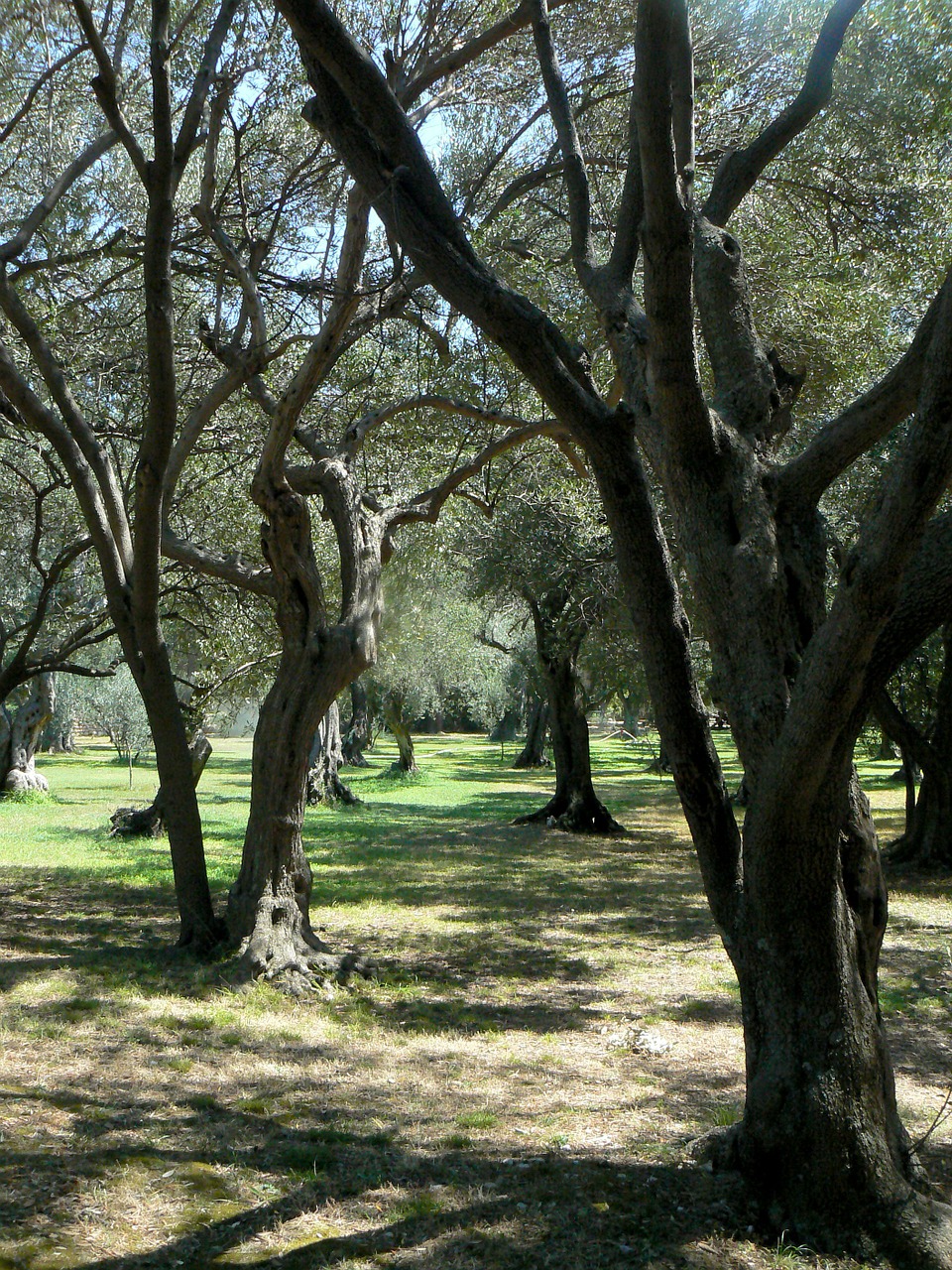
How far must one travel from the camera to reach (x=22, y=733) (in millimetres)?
21062

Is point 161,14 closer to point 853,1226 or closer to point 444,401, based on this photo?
point 444,401

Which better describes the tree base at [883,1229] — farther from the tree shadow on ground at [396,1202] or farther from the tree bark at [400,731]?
the tree bark at [400,731]

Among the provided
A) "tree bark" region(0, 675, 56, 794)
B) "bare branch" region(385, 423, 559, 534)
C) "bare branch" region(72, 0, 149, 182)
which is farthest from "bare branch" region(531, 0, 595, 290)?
"tree bark" region(0, 675, 56, 794)

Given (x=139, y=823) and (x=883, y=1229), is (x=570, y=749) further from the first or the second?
(x=883, y=1229)

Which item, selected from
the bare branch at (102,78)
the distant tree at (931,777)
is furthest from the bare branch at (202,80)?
the distant tree at (931,777)

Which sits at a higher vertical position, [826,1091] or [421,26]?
[421,26]

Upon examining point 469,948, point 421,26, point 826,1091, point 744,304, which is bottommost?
point 469,948

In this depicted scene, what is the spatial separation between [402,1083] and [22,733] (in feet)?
58.6

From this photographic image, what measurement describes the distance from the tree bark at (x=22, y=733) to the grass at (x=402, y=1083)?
1012 cm

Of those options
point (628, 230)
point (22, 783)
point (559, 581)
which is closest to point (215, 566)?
point (628, 230)

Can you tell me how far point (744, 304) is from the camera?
4.46 metres

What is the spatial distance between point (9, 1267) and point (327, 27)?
4.03 metres

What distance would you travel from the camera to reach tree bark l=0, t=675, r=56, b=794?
20781mm

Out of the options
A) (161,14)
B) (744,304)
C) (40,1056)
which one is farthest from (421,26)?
(40,1056)
